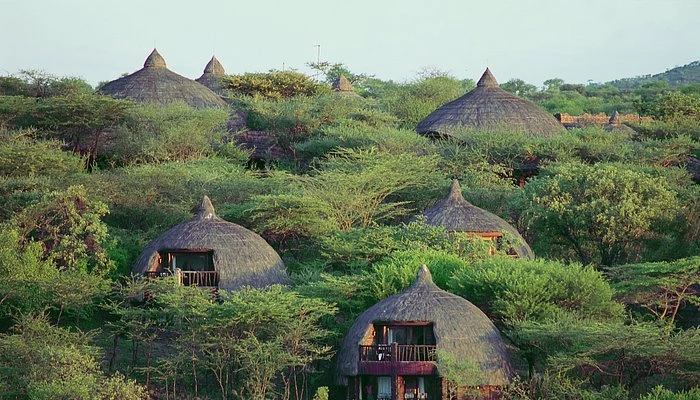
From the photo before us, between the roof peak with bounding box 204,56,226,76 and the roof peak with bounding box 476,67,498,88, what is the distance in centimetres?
1795

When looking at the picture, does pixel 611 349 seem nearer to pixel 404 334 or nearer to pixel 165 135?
pixel 404 334

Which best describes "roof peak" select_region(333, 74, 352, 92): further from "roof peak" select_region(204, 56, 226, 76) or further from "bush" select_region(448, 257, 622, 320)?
"bush" select_region(448, 257, 622, 320)

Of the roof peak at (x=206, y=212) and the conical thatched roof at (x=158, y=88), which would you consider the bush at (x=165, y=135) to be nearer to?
the conical thatched roof at (x=158, y=88)

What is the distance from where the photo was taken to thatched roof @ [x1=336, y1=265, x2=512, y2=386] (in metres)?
27.6

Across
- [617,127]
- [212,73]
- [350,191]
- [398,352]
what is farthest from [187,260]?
[212,73]

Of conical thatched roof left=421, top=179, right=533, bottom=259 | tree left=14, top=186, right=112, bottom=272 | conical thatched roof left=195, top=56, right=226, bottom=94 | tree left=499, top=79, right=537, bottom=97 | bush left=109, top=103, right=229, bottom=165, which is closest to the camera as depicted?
tree left=14, top=186, right=112, bottom=272

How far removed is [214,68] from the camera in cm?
6425

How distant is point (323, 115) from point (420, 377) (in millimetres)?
20262

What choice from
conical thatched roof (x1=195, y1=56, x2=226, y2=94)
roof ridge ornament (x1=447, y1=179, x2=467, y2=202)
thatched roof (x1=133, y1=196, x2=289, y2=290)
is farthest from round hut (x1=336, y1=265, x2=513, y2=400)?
conical thatched roof (x1=195, y1=56, x2=226, y2=94)

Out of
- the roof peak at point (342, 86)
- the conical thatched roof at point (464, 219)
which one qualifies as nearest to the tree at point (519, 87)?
the roof peak at point (342, 86)

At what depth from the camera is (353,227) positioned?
35.7 meters

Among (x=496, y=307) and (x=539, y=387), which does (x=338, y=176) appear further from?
(x=539, y=387)

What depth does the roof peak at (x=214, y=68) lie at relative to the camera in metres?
64.1

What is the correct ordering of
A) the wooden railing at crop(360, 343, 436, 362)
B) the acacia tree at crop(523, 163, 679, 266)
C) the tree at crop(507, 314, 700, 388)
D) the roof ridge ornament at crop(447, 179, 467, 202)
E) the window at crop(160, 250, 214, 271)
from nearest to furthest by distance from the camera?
the tree at crop(507, 314, 700, 388), the wooden railing at crop(360, 343, 436, 362), the window at crop(160, 250, 214, 271), the acacia tree at crop(523, 163, 679, 266), the roof ridge ornament at crop(447, 179, 467, 202)
